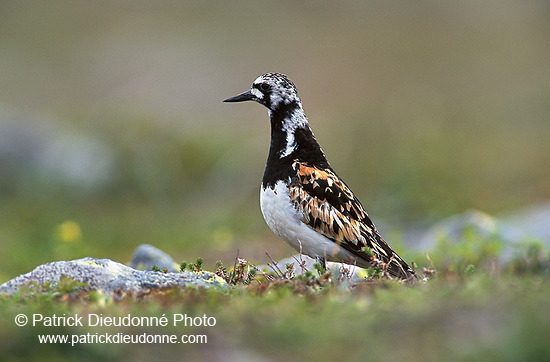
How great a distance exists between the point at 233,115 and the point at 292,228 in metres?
22.9

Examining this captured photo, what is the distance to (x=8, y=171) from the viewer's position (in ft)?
66.6

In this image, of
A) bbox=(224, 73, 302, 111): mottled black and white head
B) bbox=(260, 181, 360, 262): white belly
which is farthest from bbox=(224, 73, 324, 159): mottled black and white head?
bbox=(260, 181, 360, 262): white belly

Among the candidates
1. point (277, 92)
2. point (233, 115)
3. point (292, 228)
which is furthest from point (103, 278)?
point (233, 115)

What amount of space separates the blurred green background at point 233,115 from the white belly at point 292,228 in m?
4.98

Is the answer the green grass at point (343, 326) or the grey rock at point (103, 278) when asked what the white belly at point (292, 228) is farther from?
the green grass at point (343, 326)

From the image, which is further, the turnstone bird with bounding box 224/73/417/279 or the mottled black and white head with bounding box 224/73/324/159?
the mottled black and white head with bounding box 224/73/324/159

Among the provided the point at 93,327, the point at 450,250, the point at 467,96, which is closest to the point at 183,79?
the point at 467,96

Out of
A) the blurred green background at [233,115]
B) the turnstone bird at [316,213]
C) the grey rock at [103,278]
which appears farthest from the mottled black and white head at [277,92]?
the blurred green background at [233,115]

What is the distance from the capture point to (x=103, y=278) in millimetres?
6699

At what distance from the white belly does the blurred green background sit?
196 inches

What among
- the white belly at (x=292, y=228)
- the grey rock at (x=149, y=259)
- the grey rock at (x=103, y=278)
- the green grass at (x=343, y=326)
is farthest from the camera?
the grey rock at (x=149, y=259)

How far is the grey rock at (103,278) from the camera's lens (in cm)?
661

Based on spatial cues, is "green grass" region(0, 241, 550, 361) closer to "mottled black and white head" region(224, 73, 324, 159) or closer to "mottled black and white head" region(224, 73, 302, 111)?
"mottled black and white head" region(224, 73, 324, 159)

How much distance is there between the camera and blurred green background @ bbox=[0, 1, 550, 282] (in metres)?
18.0
